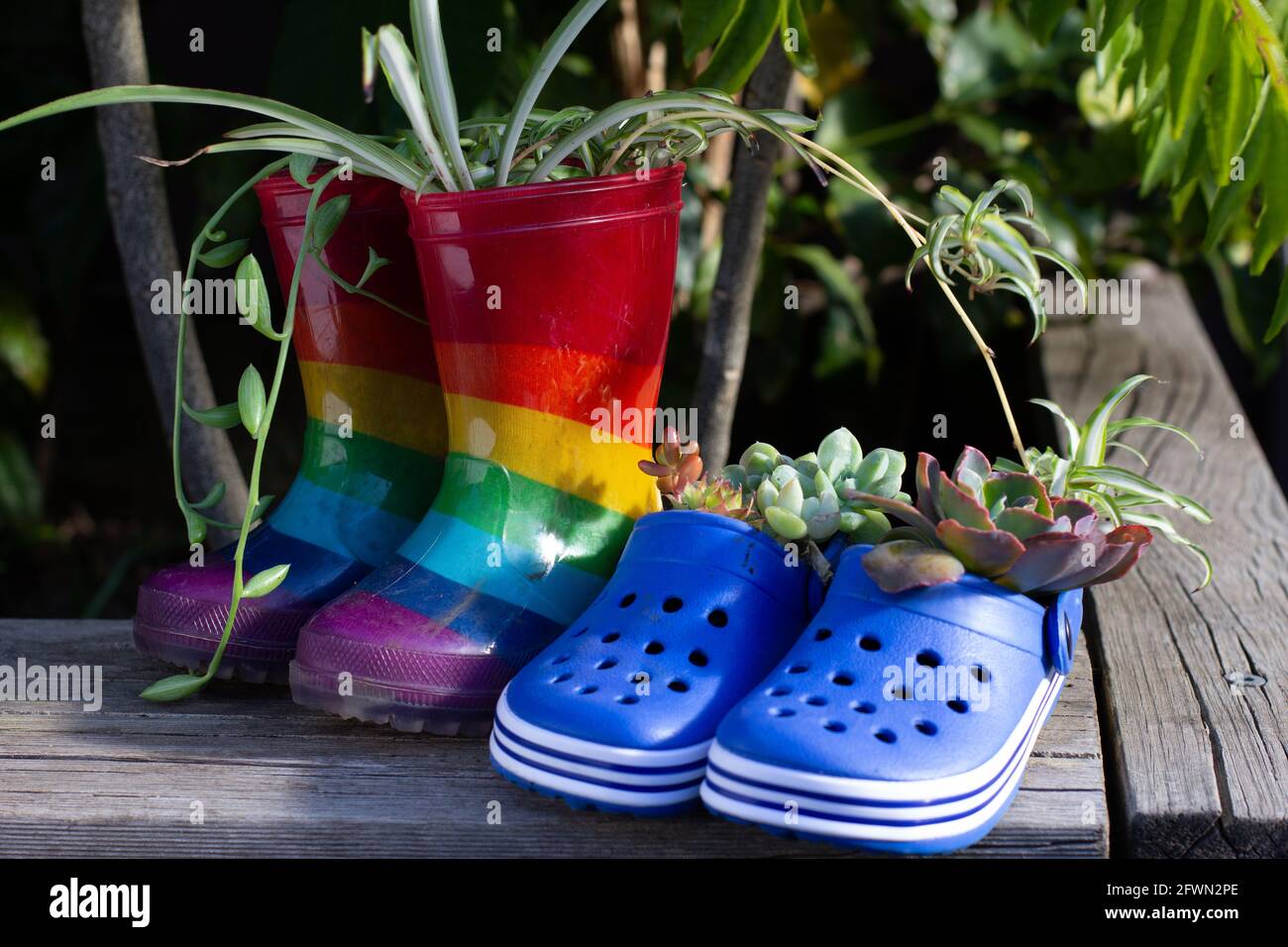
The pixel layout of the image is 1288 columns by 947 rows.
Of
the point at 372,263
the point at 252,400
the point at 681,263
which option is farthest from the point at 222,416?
the point at 681,263

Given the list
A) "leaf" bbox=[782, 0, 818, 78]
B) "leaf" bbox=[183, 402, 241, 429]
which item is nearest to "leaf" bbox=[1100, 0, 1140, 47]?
"leaf" bbox=[782, 0, 818, 78]

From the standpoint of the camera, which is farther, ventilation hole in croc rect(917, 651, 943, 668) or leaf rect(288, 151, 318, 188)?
leaf rect(288, 151, 318, 188)

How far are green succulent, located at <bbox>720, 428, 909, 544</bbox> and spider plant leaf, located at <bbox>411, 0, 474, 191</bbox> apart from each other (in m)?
0.33

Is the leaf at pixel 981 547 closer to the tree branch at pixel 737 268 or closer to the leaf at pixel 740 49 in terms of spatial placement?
the leaf at pixel 740 49

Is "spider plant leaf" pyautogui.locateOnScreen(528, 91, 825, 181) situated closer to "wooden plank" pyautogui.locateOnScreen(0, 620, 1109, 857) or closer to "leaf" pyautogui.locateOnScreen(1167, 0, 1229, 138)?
"leaf" pyautogui.locateOnScreen(1167, 0, 1229, 138)

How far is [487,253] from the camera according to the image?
952mm

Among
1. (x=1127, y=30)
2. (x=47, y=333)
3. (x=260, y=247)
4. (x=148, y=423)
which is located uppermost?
(x=1127, y=30)

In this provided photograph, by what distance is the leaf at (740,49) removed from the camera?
3.59 feet

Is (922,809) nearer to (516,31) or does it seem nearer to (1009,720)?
(1009,720)

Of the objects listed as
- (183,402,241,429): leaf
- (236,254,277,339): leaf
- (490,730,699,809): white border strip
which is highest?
(236,254,277,339): leaf

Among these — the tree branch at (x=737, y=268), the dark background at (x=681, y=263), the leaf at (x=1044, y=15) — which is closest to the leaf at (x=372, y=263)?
the tree branch at (x=737, y=268)

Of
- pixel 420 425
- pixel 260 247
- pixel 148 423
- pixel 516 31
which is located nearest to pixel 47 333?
pixel 148 423

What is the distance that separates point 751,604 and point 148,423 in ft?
7.82

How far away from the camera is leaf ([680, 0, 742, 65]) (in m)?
1.13
